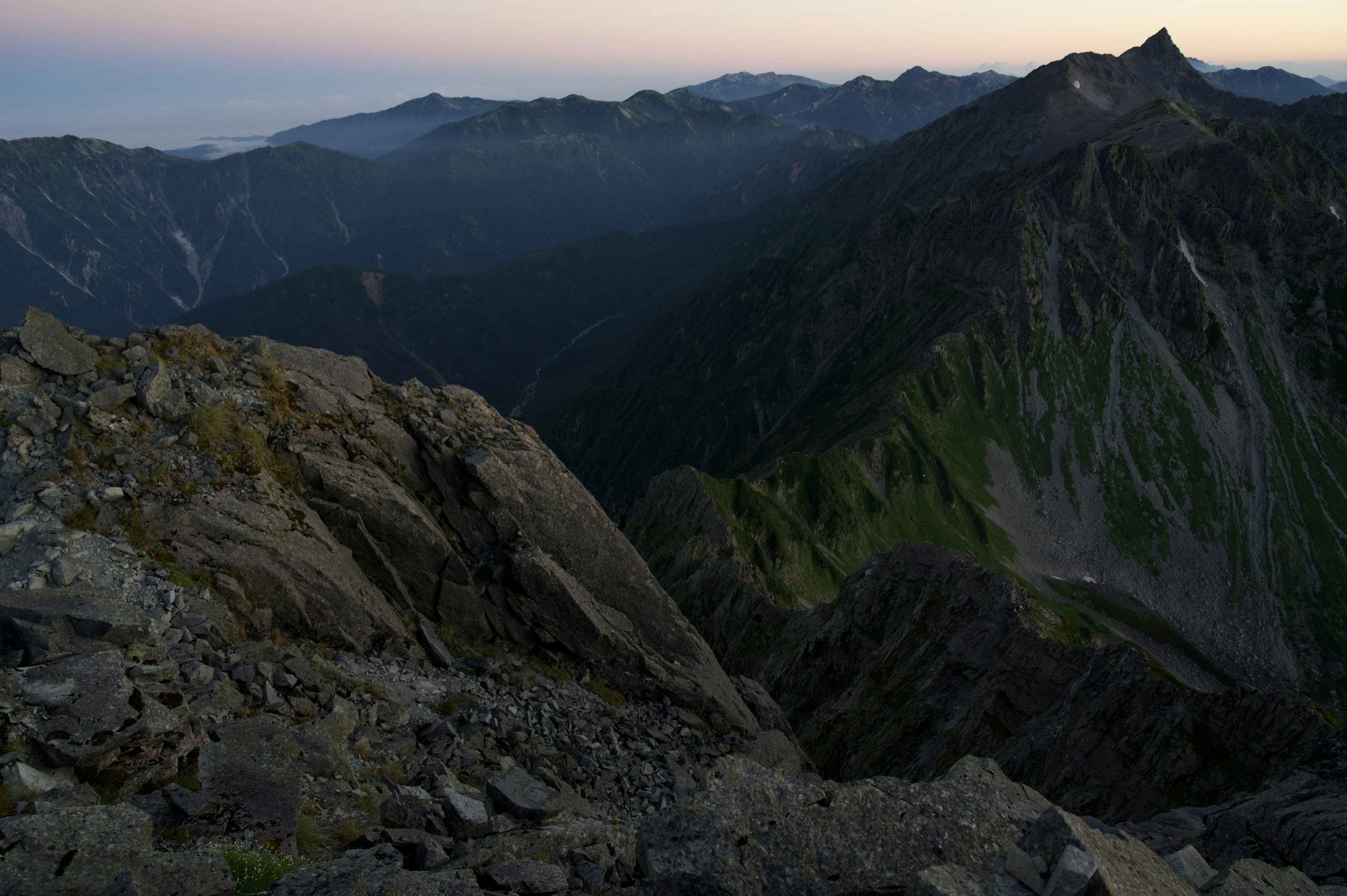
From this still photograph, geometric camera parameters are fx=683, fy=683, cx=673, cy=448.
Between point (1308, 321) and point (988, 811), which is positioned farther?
point (1308, 321)

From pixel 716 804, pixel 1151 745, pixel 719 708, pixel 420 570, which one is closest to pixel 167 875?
pixel 716 804

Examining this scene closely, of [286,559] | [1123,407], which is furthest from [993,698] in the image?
[1123,407]

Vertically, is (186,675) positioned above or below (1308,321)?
above

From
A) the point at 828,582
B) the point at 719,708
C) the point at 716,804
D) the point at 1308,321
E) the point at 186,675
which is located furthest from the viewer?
the point at 1308,321

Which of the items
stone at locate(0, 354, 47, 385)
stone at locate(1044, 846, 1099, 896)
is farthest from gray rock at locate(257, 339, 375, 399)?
stone at locate(1044, 846, 1099, 896)

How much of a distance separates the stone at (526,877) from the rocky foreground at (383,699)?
0.21 ft

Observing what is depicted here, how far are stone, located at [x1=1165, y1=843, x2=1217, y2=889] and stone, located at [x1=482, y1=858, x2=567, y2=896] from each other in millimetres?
13915

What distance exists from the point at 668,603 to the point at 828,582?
6417 centimetres

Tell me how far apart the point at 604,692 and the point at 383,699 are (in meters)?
10.2

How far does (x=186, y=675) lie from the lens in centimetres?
1738

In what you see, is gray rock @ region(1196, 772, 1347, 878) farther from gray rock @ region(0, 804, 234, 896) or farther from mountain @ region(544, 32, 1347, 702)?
mountain @ region(544, 32, 1347, 702)

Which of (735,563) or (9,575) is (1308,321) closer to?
(735,563)

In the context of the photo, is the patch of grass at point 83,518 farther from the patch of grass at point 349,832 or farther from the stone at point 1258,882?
the stone at point 1258,882

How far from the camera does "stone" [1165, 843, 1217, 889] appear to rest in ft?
52.5
